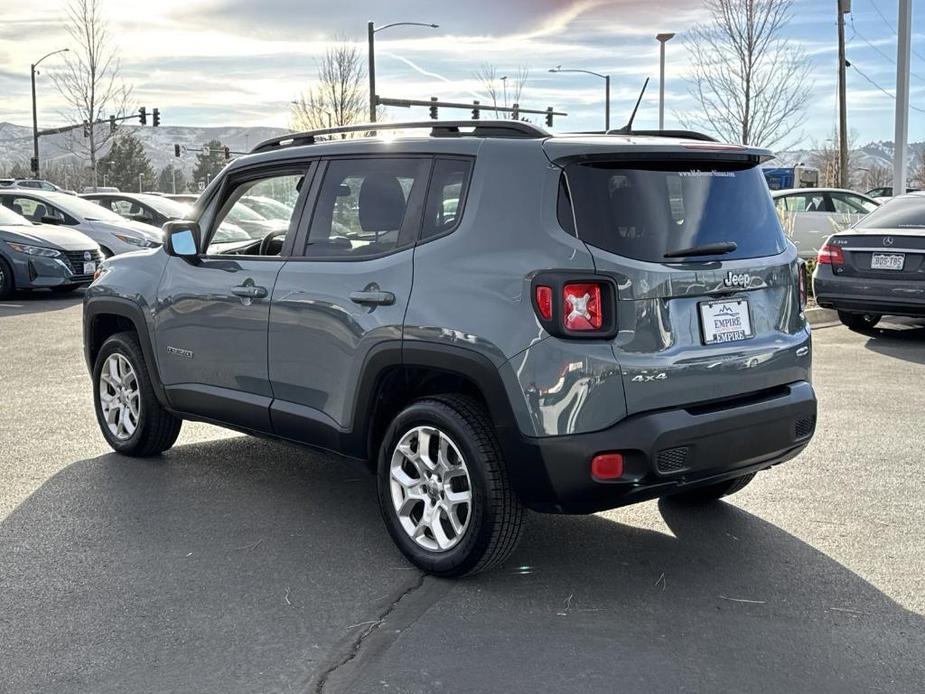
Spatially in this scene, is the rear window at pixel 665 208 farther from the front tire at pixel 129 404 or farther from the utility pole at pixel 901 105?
the utility pole at pixel 901 105

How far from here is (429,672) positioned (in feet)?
11.4

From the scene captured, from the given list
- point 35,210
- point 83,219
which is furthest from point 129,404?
point 35,210

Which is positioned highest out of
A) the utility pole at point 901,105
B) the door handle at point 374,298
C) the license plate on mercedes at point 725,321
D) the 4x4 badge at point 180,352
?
the utility pole at point 901,105

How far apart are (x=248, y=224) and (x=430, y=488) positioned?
2.07 m

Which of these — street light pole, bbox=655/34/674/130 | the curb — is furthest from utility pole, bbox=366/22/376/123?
the curb

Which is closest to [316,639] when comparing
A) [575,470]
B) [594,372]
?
[575,470]

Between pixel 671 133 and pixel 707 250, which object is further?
pixel 671 133

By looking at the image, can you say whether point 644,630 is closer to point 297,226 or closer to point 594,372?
point 594,372

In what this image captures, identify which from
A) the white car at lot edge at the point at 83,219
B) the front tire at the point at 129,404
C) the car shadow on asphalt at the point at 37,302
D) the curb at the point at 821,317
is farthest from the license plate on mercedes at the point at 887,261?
the white car at lot edge at the point at 83,219

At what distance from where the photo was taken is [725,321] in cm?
423

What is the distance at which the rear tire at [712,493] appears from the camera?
517cm

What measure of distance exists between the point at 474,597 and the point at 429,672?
0.71 m

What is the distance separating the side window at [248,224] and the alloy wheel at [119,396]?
1.06 meters

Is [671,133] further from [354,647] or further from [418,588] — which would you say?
[354,647]
